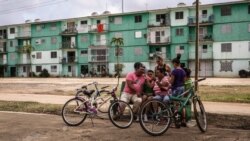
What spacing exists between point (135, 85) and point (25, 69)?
228ft

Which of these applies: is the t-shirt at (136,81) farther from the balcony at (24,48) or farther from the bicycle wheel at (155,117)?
the balcony at (24,48)

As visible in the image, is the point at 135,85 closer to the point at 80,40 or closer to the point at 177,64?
the point at 177,64

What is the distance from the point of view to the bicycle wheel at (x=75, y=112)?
10609 millimetres

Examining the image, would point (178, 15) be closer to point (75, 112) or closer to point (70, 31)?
point (70, 31)

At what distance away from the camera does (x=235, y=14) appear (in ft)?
189

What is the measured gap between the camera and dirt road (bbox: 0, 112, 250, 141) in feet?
29.0

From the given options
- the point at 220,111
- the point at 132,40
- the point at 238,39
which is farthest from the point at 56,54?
the point at 220,111

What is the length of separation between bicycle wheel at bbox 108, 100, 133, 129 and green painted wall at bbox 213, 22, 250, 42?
161 feet

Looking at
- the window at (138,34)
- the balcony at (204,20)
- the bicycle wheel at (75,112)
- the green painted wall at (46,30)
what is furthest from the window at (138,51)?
the bicycle wheel at (75,112)

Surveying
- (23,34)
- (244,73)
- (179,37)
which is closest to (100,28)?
(179,37)

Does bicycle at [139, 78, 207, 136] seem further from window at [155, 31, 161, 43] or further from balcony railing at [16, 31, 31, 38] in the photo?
balcony railing at [16, 31, 31, 38]

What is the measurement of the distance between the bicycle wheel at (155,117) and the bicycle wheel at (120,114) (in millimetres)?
1122

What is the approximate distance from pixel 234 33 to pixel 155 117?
5093 centimetres

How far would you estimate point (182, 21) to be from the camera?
61812mm
